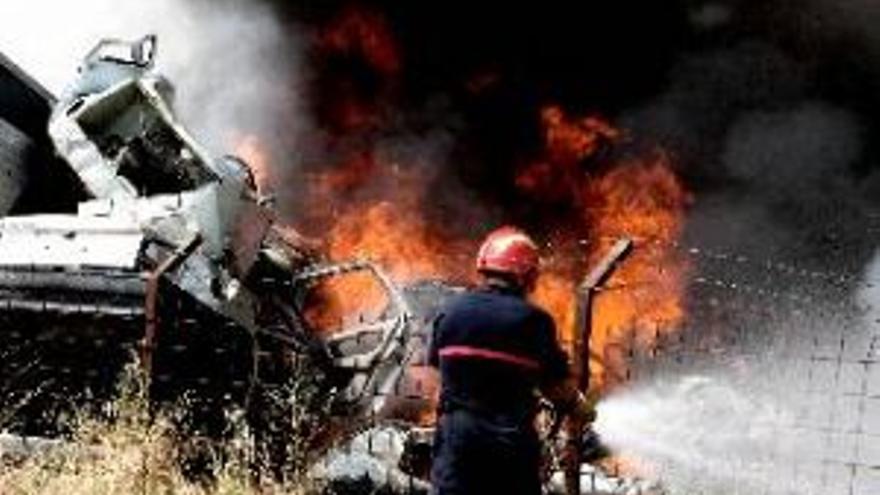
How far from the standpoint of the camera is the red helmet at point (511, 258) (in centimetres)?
596

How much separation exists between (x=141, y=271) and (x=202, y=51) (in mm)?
9021

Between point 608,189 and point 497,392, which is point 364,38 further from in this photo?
point 497,392

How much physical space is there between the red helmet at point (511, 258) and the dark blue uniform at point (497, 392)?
0.43ft

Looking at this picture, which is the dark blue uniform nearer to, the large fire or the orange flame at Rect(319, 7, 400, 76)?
the large fire

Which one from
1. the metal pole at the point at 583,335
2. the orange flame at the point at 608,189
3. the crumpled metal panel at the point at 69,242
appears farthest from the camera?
the orange flame at the point at 608,189

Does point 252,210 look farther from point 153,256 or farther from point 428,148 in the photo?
point 428,148

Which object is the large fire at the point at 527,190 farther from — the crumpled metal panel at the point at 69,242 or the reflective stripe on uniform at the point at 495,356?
the reflective stripe on uniform at the point at 495,356

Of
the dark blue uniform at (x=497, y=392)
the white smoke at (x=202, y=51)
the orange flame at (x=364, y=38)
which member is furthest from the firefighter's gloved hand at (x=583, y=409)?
the orange flame at (x=364, y=38)

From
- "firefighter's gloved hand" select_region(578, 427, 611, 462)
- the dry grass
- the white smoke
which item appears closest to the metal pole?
the dry grass

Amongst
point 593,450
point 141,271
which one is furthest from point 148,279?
point 593,450

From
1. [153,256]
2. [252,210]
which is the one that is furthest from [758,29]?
[153,256]

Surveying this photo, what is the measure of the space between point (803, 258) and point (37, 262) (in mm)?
12286

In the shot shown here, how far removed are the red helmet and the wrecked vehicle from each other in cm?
267

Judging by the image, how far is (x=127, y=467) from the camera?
777 cm
